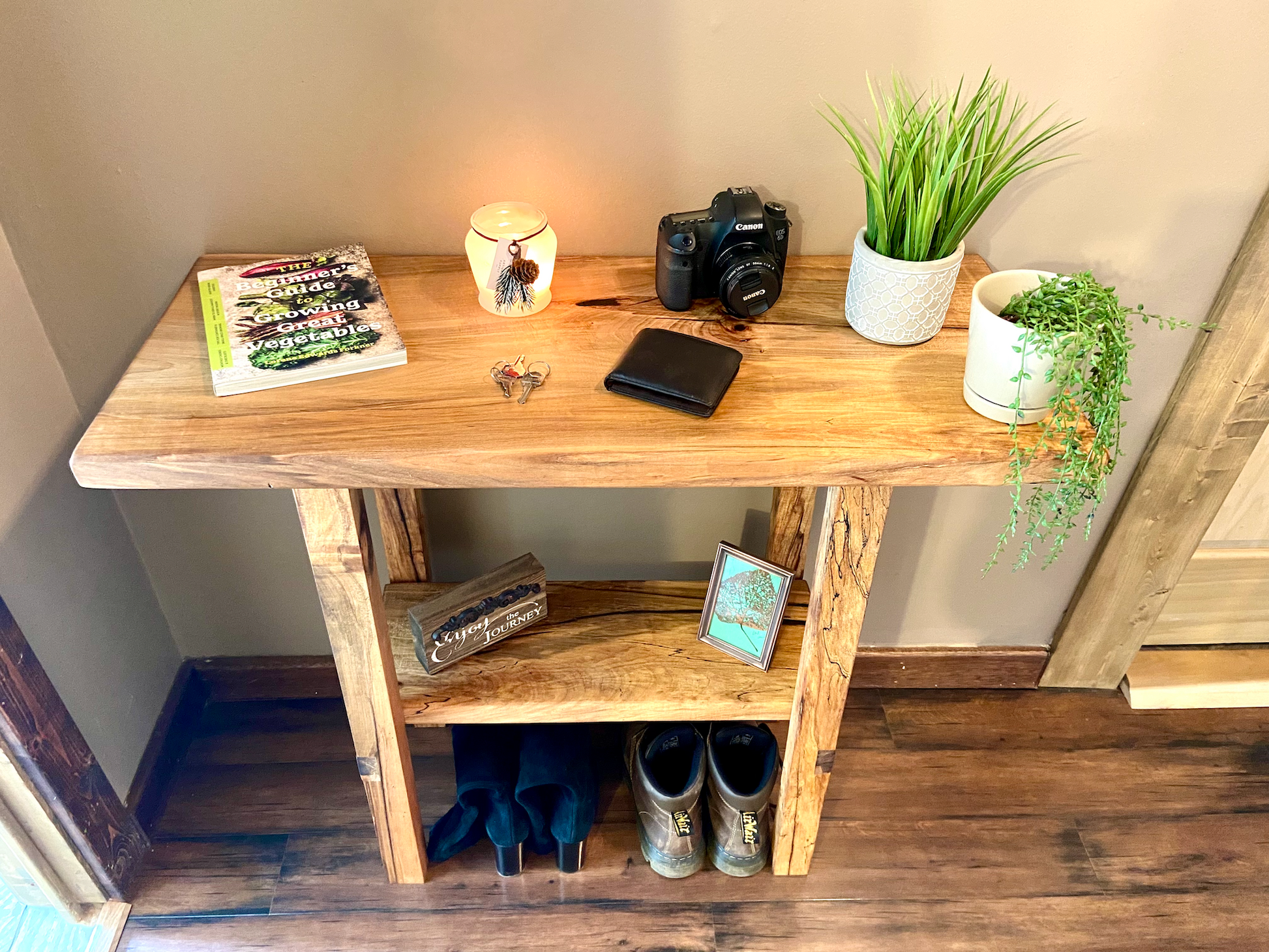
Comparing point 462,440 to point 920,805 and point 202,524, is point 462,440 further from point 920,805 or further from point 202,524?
point 920,805

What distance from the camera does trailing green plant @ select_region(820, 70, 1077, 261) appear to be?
94 cm

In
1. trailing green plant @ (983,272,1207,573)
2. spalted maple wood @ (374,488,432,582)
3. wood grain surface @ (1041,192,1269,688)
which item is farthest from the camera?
spalted maple wood @ (374,488,432,582)

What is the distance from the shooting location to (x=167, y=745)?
1.54 m

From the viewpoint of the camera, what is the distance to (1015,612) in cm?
164

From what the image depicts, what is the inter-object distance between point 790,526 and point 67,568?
1026 mm

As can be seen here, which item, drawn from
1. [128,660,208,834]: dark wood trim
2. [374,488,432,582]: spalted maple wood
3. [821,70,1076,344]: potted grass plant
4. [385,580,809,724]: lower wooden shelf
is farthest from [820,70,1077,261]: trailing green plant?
A: [128,660,208,834]: dark wood trim

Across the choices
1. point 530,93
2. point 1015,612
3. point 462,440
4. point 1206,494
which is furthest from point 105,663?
point 1206,494

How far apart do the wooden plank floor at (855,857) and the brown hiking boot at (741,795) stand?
0.17 ft

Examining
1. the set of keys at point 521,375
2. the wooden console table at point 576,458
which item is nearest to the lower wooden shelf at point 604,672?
the wooden console table at point 576,458

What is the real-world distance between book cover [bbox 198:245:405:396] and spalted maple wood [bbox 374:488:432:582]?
34 cm

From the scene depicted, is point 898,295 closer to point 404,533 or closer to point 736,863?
point 404,533

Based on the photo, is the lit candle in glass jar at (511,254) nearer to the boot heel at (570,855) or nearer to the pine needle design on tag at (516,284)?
the pine needle design on tag at (516,284)

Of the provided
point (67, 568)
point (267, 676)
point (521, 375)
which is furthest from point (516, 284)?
point (267, 676)

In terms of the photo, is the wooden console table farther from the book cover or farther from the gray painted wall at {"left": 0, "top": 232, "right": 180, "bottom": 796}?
the gray painted wall at {"left": 0, "top": 232, "right": 180, "bottom": 796}
